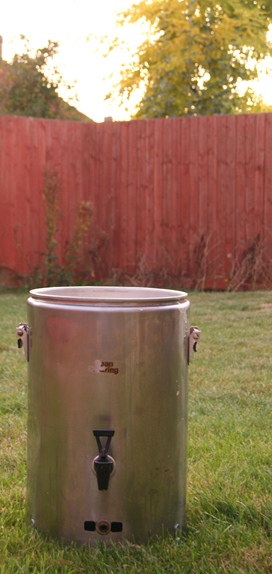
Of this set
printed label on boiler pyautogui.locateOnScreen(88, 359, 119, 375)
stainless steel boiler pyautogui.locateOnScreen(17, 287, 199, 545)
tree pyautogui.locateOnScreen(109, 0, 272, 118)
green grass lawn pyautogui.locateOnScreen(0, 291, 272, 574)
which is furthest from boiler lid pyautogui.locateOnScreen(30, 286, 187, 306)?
tree pyautogui.locateOnScreen(109, 0, 272, 118)

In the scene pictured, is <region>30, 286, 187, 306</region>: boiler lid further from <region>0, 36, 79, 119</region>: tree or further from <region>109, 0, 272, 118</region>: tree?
<region>109, 0, 272, 118</region>: tree

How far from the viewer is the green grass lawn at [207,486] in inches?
74.9

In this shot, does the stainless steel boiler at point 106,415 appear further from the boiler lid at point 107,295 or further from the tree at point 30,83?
the tree at point 30,83

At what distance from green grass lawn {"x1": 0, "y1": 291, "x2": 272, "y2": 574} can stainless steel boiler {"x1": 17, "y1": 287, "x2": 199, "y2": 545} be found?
0.08 meters

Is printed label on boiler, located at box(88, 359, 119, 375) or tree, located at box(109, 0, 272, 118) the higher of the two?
tree, located at box(109, 0, 272, 118)

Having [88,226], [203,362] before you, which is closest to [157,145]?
[88,226]

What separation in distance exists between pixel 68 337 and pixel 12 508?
694mm

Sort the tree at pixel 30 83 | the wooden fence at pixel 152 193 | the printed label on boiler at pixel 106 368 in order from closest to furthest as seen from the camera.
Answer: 1. the printed label on boiler at pixel 106 368
2. the wooden fence at pixel 152 193
3. the tree at pixel 30 83

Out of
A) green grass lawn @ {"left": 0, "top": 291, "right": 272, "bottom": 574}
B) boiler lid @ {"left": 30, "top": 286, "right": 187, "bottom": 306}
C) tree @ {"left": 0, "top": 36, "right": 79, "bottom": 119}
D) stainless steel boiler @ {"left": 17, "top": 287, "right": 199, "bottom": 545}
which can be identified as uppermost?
tree @ {"left": 0, "top": 36, "right": 79, "bottom": 119}

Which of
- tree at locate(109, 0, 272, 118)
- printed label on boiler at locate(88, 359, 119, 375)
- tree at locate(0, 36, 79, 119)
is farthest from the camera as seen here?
tree at locate(109, 0, 272, 118)

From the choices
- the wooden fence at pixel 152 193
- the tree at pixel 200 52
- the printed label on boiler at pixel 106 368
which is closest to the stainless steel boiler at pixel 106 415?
the printed label on boiler at pixel 106 368

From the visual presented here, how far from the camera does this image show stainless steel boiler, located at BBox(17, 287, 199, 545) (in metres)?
1.90

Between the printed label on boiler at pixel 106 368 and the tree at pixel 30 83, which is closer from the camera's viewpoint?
the printed label on boiler at pixel 106 368

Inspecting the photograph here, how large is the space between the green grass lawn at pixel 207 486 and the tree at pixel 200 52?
11.3 meters
